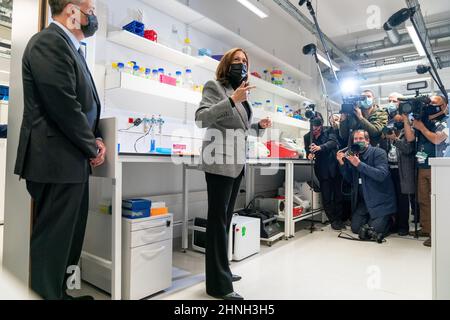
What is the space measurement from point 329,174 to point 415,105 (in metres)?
1.20

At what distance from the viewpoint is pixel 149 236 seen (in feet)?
5.47

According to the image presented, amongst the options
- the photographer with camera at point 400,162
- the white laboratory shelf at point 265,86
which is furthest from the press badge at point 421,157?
the white laboratory shelf at point 265,86

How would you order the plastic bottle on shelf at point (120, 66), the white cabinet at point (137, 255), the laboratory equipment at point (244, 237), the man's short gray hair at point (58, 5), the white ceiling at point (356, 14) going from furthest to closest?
the white ceiling at point (356, 14)
the plastic bottle on shelf at point (120, 66)
the laboratory equipment at point (244, 237)
the white cabinet at point (137, 255)
the man's short gray hair at point (58, 5)

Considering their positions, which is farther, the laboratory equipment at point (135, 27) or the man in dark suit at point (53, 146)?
the laboratory equipment at point (135, 27)

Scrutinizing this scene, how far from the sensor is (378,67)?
566 centimetres

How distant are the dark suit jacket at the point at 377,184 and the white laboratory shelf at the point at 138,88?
1.96 m

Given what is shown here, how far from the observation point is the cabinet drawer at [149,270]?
1592 mm

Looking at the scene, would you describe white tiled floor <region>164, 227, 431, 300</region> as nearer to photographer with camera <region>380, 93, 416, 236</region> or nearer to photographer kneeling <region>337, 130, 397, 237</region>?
photographer kneeling <region>337, 130, 397, 237</region>

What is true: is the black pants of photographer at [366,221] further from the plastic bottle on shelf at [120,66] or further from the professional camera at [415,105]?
the plastic bottle on shelf at [120,66]

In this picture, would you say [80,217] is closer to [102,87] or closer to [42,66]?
[42,66]

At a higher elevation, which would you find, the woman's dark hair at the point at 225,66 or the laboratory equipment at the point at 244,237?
the woman's dark hair at the point at 225,66

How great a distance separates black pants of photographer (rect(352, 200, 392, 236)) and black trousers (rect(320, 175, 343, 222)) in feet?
0.82
